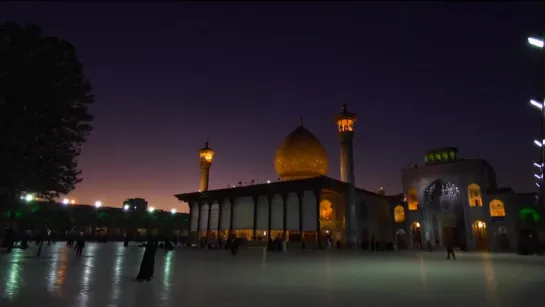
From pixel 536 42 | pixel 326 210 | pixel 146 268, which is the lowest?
pixel 146 268

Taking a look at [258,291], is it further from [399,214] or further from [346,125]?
[399,214]

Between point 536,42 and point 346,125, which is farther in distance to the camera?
point 346,125

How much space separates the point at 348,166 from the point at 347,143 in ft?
8.14

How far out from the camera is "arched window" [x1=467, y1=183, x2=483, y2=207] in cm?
4291

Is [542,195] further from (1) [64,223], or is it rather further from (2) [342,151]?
(1) [64,223]

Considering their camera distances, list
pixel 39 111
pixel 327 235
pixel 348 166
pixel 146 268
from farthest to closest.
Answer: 1. pixel 348 166
2. pixel 327 235
3. pixel 39 111
4. pixel 146 268

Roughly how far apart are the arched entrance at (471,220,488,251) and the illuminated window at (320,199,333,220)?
1698cm

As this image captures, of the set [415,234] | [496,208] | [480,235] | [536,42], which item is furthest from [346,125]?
[536,42]

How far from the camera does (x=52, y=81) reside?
1800cm

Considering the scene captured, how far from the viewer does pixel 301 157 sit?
40812mm

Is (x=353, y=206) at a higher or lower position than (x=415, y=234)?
higher

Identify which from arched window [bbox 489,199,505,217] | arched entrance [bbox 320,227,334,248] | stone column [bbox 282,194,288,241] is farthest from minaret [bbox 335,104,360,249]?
arched window [bbox 489,199,505,217]

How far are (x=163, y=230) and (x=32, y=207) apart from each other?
5901cm

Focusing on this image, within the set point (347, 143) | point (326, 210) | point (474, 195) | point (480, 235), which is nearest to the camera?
point (347, 143)
